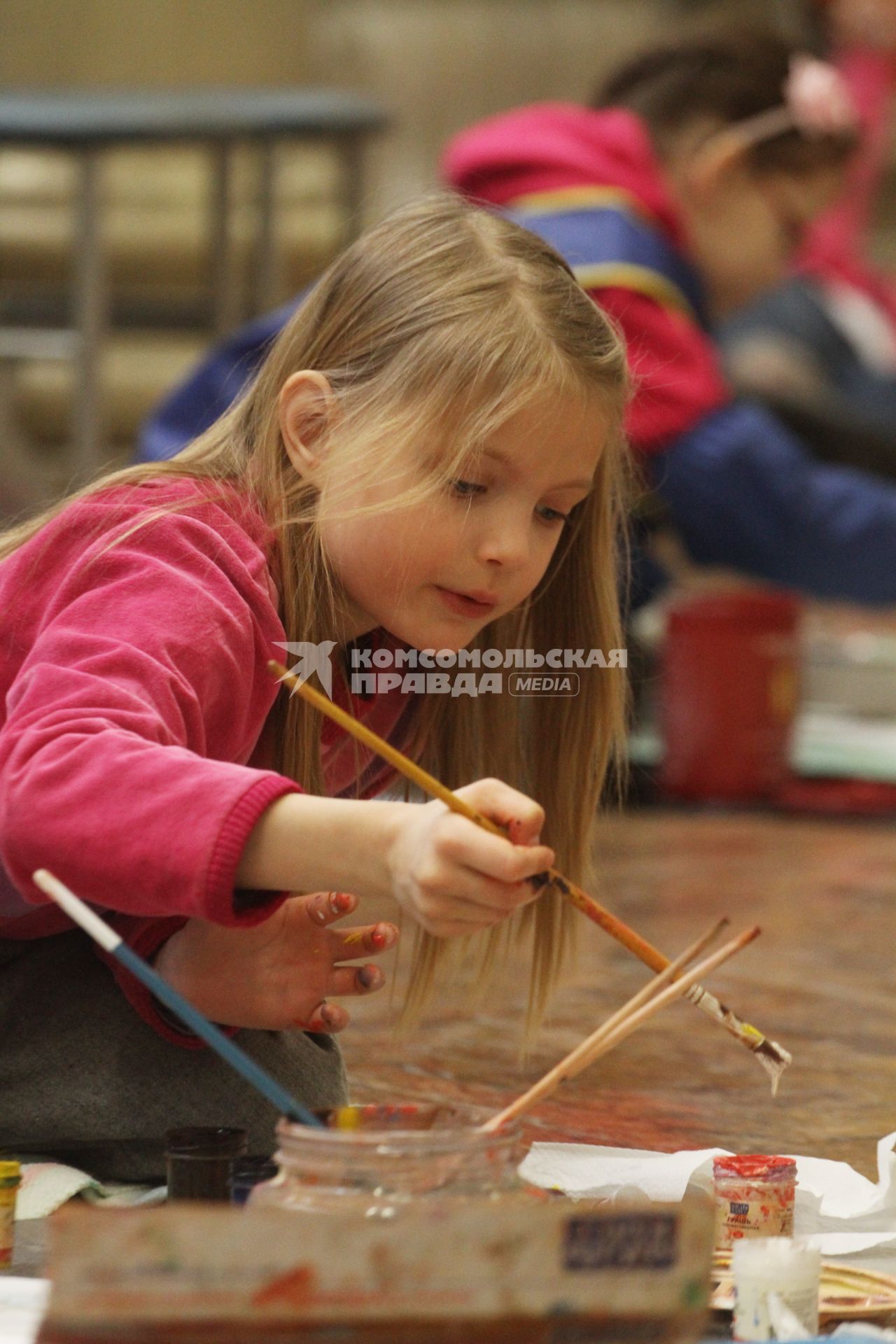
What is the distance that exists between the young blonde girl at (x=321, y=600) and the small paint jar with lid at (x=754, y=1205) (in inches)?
10.8

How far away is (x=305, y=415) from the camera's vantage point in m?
1.32

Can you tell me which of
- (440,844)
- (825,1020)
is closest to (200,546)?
(440,844)

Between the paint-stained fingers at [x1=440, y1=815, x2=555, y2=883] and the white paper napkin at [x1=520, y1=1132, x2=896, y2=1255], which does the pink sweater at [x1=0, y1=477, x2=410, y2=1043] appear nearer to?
the paint-stained fingers at [x1=440, y1=815, x2=555, y2=883]

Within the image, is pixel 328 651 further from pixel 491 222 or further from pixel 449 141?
pixel 449 141

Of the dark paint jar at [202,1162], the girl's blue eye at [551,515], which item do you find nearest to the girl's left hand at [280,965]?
the dark paint jar at [202,1162]

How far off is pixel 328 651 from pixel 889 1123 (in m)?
0.58

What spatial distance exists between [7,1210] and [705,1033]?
87 cm

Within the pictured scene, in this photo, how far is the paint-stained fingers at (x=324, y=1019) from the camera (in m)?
1.30

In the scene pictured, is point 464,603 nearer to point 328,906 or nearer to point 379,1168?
point 328,906

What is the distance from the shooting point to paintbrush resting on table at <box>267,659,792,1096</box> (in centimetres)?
96

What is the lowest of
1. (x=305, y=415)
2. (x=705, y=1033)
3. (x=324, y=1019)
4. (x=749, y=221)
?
(x=705, y=1033)

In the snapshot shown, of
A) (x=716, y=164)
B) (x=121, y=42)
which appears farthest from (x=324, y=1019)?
(x=121, y=42)

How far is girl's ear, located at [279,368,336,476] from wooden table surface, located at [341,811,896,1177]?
0.50m

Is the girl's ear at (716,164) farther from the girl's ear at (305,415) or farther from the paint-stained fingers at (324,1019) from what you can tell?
the paint-stained fingers at (324,1019)
